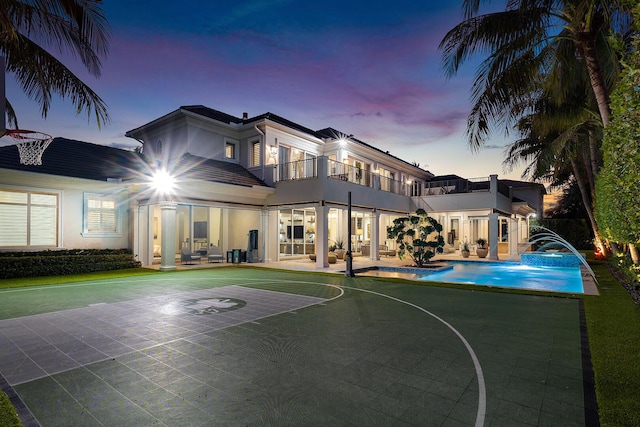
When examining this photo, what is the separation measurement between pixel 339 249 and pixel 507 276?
9.71 metres

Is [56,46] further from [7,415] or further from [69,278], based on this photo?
[7,415]

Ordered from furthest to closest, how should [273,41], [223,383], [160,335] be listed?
[273,41] → [160,335] → [223,383]

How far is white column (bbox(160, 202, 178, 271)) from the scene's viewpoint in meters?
15.7

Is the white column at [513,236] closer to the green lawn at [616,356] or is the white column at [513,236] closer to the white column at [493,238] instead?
the white column at [493,238]

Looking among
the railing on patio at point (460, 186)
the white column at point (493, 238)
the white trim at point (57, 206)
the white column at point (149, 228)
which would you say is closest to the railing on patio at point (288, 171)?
the white column at point (149, 228)

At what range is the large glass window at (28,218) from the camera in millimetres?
13789

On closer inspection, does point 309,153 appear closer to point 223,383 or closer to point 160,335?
point 160,335

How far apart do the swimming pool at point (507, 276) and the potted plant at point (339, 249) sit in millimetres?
3521

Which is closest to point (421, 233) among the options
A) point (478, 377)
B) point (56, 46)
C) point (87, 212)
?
point (478, 377)

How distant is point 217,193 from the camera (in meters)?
17.6

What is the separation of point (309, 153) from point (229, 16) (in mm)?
9848

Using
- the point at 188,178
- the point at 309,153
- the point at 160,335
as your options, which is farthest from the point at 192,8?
the point at 160,335

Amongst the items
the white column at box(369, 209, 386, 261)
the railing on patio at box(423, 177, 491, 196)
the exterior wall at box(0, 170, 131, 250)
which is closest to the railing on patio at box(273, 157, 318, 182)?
the white column at box(369, 209, 386, 261)

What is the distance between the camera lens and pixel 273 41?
15.4m
